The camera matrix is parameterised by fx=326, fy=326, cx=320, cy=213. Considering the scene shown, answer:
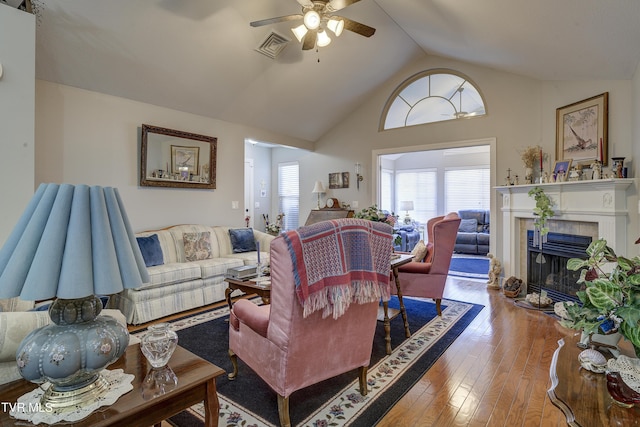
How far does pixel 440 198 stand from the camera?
9438mm

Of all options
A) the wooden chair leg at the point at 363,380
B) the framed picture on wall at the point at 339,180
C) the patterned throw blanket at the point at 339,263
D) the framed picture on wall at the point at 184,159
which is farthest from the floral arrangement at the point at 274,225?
the patterned throw blanket at the point at 339,263

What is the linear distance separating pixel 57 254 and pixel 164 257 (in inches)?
132

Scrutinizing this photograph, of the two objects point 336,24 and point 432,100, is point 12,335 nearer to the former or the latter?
point 336,24

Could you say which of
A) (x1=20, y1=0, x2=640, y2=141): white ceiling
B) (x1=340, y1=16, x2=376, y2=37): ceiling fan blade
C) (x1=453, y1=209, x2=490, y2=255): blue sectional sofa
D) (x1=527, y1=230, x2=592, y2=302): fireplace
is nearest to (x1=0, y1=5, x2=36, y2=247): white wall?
(x1=20, y1=0, x2=640, y2=141): white ceiling

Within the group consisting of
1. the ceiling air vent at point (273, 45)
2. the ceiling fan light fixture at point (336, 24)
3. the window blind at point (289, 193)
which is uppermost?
the ceiling air vent at point (273, 45)

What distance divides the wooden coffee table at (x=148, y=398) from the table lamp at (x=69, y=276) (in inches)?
3.7

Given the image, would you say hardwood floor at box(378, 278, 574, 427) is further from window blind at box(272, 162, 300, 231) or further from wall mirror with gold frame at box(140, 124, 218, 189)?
window blind at box(272, 162, 300, 231)

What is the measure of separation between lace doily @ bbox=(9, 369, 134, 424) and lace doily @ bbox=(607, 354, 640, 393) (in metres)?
1.60

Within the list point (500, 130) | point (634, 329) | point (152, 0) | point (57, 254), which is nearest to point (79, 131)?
point (152, 0)

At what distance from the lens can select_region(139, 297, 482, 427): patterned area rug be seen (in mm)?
1884

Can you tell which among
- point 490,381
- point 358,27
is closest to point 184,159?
point 358,27

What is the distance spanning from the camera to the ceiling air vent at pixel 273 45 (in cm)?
400

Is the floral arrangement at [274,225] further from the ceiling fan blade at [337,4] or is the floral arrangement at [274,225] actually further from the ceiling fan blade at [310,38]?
the ceiling fan blade at [337,4]

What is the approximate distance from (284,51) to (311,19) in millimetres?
1624
